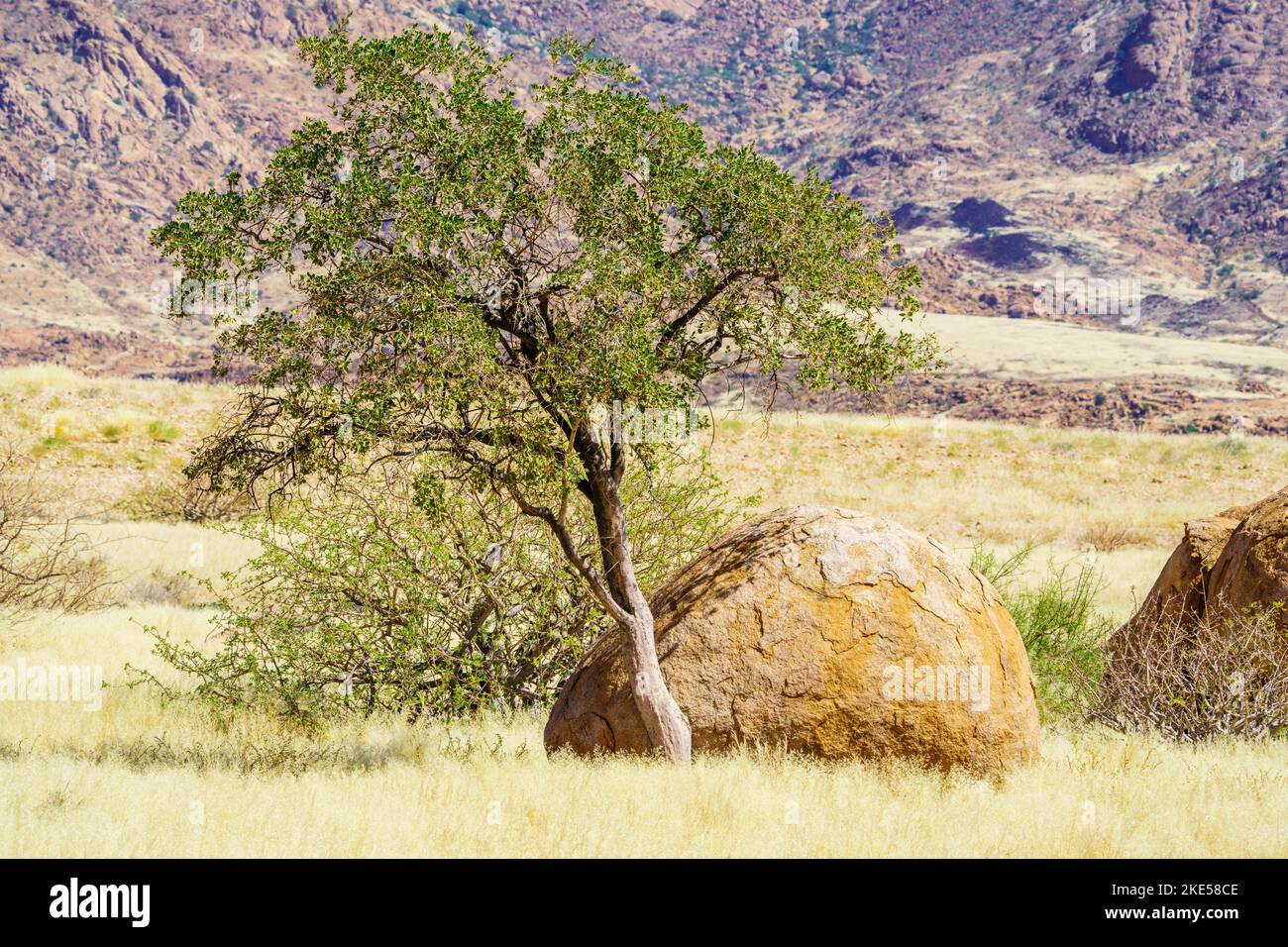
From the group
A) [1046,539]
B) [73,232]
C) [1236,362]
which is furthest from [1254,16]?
[1046,539]

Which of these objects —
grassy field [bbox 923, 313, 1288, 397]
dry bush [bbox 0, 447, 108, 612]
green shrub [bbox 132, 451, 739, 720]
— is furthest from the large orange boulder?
grassy field [bbox 923, 313, 1288, 397]

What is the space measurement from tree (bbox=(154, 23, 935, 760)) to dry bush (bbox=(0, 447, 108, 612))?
600 centimetres

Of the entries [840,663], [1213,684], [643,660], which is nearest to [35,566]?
[643,660]

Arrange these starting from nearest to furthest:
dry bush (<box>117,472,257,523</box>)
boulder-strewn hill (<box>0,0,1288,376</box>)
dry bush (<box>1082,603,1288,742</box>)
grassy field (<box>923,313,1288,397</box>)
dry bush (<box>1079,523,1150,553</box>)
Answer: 1. dry bush (<box>1082,603,1288,742</box>)
2. dry bush (<box>117,472,257,523</box>)
3. dry bush (<box>1079,523,1150,553</box>)
4. grassy field (<box>923,313,1288,397</box>)
5. boulder-strewn hill (<box>0,0,1288,376</box>)

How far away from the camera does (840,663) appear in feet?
28.8

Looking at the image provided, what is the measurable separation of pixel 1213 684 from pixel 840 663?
4133 millimetres

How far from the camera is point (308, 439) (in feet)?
29.2

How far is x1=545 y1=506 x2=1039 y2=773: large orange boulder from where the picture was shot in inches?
344

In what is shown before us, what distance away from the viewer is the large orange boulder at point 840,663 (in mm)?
8742

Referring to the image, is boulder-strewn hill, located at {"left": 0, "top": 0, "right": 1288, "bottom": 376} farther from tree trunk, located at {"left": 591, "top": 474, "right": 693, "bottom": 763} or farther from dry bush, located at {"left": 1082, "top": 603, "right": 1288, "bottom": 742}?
dry bush, located at {"left": 1082, "top": 603, "right": 1288, "bottom": 742}

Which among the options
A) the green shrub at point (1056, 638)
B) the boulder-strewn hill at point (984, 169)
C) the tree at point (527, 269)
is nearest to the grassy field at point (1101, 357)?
the boulder-strewn hill at point (984, 169)

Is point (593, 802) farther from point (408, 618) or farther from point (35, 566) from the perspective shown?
point (35, 566)

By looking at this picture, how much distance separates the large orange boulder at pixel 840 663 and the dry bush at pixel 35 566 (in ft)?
25.2

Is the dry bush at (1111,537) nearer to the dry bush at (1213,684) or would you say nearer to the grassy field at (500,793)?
the dry bush at (1213,684)
